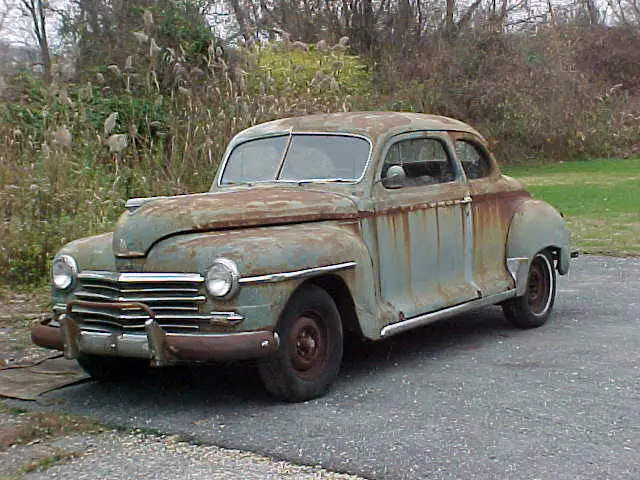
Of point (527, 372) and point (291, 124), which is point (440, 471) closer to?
point (527, 372)

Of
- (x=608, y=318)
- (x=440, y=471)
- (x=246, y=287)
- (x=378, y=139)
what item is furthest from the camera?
(x=608, y=318)

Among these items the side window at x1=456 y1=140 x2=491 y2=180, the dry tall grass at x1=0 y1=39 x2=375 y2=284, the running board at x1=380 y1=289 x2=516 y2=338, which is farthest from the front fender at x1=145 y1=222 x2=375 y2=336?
the dry tall grass at x1=0 y1=39 x2=375 y2=284

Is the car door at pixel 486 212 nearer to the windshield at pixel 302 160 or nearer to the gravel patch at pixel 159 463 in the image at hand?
the windshield at pixel 302 160

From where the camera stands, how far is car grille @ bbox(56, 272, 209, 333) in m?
5.52

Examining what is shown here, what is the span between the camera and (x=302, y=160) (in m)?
7.03

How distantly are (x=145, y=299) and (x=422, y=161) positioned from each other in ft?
8.58

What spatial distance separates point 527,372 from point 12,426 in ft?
10.5

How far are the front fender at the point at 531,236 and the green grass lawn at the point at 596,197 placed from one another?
4095 millimetres

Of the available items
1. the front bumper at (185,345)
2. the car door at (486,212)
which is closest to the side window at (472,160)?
the car door at (486,212)

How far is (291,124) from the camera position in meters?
7.33

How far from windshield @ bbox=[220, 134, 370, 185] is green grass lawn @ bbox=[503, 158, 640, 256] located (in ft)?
20.6

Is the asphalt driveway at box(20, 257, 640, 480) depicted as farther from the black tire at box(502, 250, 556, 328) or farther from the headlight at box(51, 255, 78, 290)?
the headlight at box(51, 255, 78, 290)

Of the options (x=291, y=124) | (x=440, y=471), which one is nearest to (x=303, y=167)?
(x=291, y=124)

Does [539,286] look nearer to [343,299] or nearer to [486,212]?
[486,212]
